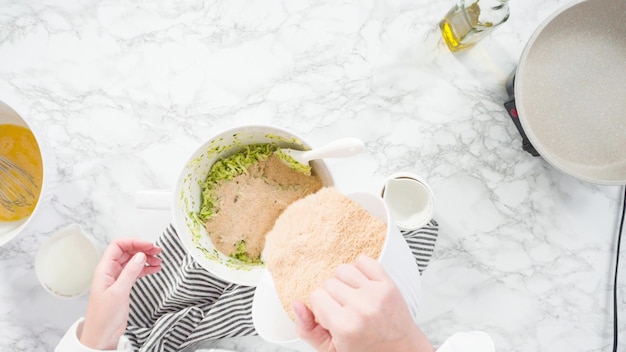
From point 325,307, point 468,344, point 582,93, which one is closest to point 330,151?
point 325,307

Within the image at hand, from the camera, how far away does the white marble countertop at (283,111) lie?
2.42 ft

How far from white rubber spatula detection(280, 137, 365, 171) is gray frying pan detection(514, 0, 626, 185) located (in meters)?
0.31

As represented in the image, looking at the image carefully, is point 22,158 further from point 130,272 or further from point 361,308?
point 361,308

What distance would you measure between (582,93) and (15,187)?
0.82m

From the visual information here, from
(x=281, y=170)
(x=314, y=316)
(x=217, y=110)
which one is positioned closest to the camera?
(x=314, y=316)

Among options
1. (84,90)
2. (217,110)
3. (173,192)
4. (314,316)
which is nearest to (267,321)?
(314,316)

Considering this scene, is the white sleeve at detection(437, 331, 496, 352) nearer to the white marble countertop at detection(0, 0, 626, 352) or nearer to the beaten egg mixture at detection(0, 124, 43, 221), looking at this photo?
the white marble countertop at detection(0, 0, 626, 352)

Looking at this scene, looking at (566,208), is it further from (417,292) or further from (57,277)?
(57,277)

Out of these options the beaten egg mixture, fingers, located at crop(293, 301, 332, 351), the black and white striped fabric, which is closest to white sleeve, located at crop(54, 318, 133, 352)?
the black and white striped fabric

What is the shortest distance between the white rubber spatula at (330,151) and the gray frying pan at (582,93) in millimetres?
309

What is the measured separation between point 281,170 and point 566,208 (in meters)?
0.45

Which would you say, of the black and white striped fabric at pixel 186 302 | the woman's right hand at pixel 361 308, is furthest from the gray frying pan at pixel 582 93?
the woman's right hand at pixel 361 308

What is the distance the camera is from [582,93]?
70 centimetres

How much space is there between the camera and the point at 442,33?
75 cm
